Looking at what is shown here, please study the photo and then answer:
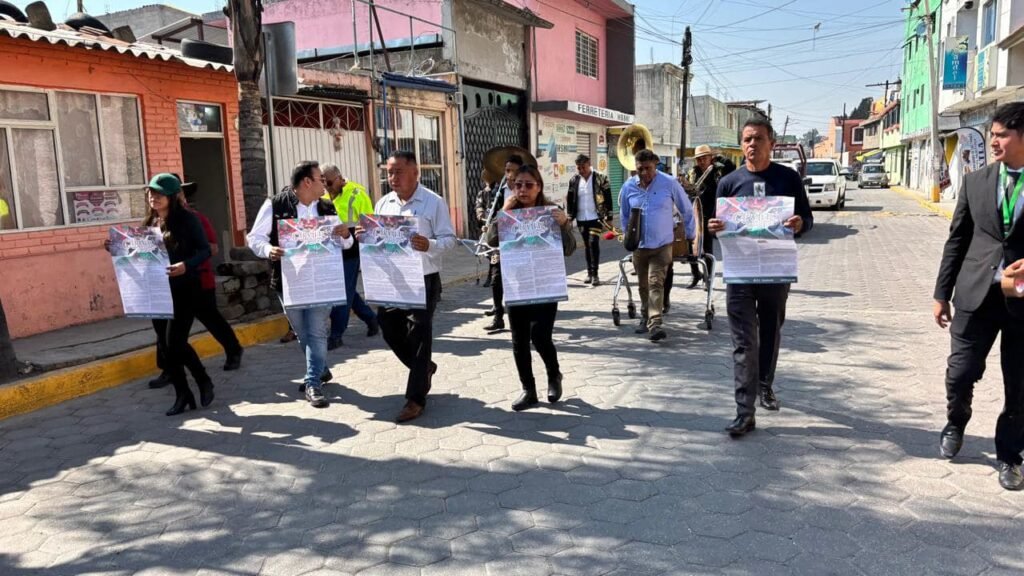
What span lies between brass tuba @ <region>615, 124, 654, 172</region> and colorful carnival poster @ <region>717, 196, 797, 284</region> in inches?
155

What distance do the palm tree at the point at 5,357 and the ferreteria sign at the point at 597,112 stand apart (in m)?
15.7

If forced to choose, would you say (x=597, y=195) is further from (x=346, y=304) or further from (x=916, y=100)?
(x=916, y=100)

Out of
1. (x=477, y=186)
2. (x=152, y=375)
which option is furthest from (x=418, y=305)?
(x=477, y=186)

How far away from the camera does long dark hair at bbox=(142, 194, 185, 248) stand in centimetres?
520

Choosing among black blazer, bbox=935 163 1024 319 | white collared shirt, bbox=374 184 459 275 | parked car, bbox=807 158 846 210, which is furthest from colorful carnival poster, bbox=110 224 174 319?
parked car, bbox=807 158 846 210

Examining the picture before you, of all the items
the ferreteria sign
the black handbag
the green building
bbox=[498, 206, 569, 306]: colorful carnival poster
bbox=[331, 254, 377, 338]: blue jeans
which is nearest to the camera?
bbox=[498, 206, 569, 306]: colorful carnival poster

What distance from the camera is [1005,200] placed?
11.3 ft

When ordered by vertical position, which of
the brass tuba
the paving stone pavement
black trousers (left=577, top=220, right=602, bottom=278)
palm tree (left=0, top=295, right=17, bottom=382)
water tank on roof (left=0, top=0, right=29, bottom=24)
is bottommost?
the paving stone pavement

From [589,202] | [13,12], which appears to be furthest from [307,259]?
[13,12]

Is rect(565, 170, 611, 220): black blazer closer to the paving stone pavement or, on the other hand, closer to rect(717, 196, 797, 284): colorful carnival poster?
the paving stone pavement

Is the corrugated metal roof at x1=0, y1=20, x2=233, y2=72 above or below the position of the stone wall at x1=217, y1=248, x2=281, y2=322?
above

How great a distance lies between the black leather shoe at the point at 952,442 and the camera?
3.87 meters

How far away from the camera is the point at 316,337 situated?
17.3 ft

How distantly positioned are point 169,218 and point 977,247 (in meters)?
5.18
